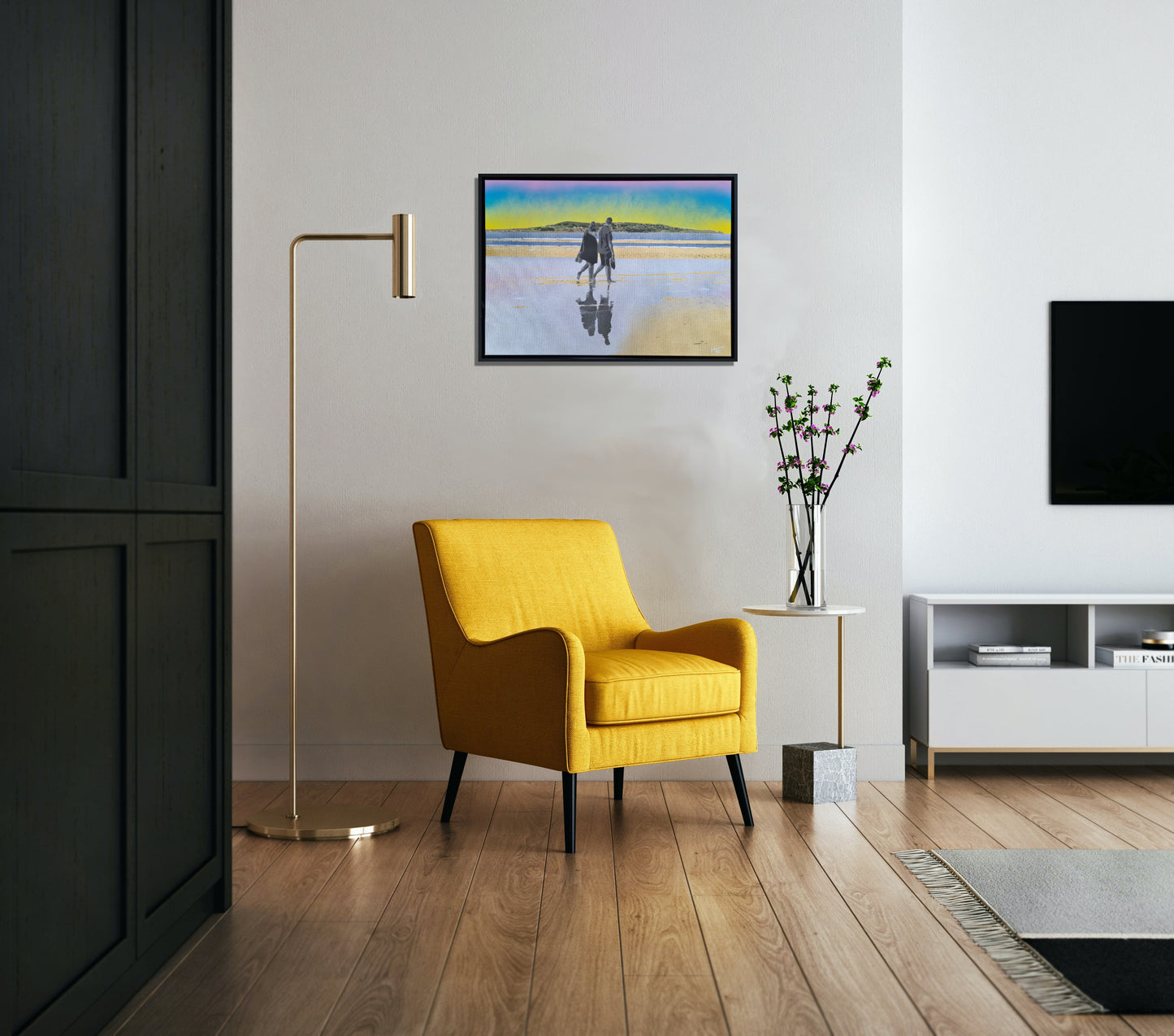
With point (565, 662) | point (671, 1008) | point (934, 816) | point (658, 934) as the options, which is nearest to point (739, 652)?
point (565, 662)

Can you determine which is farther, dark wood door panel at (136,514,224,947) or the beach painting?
the beach painting

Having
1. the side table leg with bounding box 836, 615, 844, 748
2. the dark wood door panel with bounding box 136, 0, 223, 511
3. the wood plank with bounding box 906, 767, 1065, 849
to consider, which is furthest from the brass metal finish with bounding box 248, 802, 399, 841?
the wood plank with bounding box 906, 767, 1065, 849

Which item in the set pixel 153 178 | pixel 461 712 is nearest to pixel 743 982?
pixel 461 712

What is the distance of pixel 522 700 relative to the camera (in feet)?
10.0

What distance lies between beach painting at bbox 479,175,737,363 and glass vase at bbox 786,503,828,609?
676 millimetres

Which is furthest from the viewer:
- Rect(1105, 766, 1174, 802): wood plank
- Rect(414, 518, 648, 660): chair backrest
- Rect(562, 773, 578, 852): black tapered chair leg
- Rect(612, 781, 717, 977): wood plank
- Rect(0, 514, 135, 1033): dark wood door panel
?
Rect(1105, 766, 1174, 802): wood plank

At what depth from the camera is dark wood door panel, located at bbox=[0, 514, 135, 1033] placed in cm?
152

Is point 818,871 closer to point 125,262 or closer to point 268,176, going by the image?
point 125,262

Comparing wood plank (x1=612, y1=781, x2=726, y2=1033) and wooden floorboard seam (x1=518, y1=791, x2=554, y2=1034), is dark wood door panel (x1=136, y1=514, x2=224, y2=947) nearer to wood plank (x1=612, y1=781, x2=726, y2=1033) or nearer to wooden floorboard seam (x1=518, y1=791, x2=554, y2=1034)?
wooden floorboard seam (x1=518, y1=791, x2=554, y2=1034)

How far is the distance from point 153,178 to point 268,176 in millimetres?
1960

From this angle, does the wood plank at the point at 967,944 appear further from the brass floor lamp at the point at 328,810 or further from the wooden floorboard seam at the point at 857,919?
the brass floor lamp at the point at 328,810

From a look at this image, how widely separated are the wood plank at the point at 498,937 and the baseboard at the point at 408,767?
1.63 ft

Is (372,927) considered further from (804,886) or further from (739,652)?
(739,652)

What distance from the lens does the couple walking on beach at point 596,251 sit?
3945 millimetres
